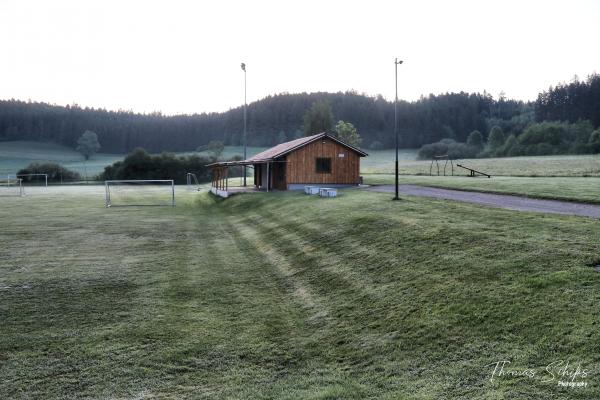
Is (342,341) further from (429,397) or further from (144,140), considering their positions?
(144,140)

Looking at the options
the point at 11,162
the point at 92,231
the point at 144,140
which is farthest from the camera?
the point at 144,140

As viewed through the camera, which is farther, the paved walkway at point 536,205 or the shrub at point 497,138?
the shrub at point 497,138

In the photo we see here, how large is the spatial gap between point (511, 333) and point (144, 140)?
204 m

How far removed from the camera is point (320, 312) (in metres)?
11.2

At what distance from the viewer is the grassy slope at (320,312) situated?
7.59m

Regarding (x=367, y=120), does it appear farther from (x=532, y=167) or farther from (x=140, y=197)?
(x=140, y=197)

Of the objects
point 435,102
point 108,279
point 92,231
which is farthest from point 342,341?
point 435,102

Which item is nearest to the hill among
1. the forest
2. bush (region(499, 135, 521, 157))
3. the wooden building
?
the forest

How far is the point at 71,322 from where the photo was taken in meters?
10.5

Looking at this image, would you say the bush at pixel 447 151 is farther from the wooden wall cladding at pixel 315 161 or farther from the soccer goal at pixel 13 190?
the soccer goal at pixel 13 190

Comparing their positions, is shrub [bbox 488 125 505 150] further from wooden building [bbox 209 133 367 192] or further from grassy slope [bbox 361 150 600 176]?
wooden building [bbox 209 133 367 192]

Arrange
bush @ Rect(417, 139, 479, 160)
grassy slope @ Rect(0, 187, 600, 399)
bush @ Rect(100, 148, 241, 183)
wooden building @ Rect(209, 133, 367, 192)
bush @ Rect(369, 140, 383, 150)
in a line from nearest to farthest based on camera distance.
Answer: grassy slope @ Rect(0, 187, 600, 399) < wooden building @ Rect(209, 133, 367, 192) < bush @ Rect(100, 148, 241, 183) < bush @ Rect(417, 139, 479, 160) < bush @ Rect(369, 140, 383, 150)

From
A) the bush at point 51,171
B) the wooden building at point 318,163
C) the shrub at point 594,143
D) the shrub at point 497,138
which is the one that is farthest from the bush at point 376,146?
the wooden building at point 318,163

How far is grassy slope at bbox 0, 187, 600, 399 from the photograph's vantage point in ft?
24.9
